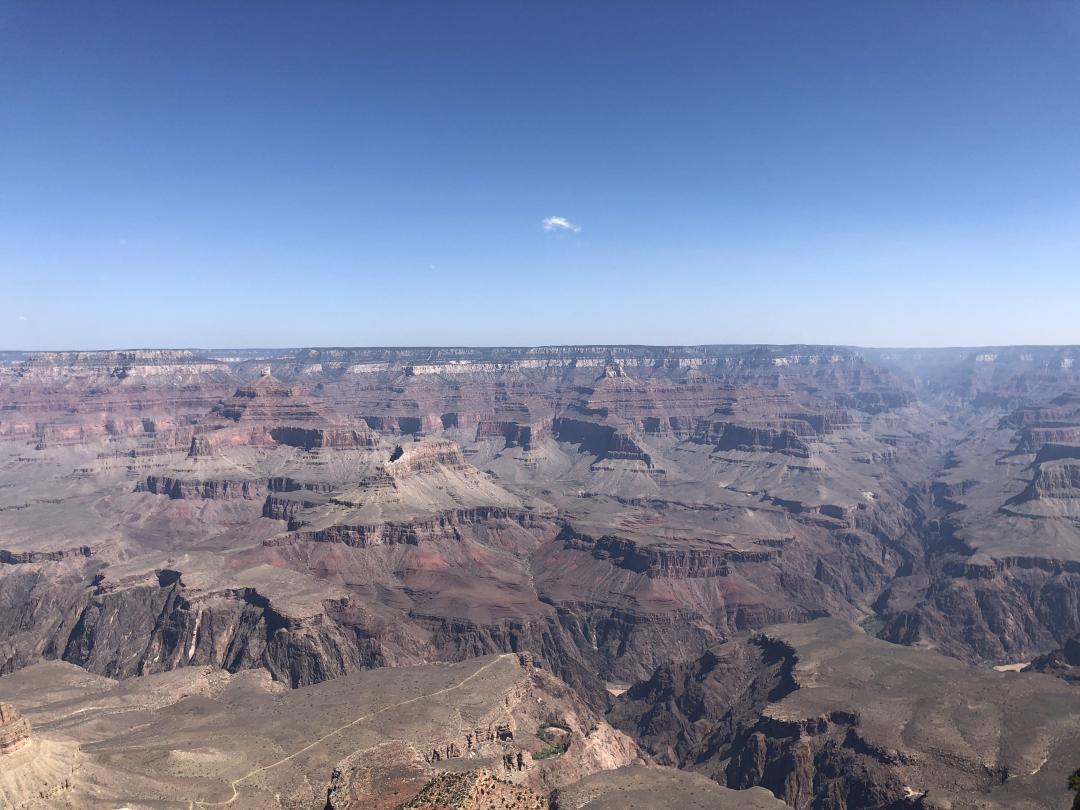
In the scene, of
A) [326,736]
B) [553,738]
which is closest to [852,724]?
[553,738]

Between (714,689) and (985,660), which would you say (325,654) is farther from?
(985,660)

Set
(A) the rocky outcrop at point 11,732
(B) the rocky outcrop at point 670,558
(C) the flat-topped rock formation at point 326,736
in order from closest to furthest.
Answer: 1. (A) the rocky outcrop at point 11,732
2. (C) the flat-topped rock formation at point 326,736
3. (B) the rocky outcrop at point 670,558

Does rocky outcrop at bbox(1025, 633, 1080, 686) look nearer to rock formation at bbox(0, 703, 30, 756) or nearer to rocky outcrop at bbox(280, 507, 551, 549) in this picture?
rock formation at bbox(0, 703, 30, 756)

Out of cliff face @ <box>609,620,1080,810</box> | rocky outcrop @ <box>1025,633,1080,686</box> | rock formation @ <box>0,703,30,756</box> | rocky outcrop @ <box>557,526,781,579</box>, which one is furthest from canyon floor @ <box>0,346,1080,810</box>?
rocky outcrop @ <box>1025,633,1080,686</box>

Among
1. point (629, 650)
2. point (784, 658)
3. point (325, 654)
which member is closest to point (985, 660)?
point (784, 658)

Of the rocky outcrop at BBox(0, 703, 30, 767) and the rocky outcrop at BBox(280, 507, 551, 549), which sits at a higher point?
the rocky outcrop at BBox(0, 703, 30, 767)

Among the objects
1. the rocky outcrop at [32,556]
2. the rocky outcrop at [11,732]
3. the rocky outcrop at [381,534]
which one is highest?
the rocky outcrop at [11,732]

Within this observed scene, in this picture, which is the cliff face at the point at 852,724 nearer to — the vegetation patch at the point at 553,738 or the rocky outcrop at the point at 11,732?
the vegetation patch at the point at 553,738

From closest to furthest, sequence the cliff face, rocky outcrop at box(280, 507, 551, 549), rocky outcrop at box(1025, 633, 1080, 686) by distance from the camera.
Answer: the cliff face → rocky outcrop at box(1025, 633, 1080, 686) → rocky outcrop at box(280, 507, 551, 549)

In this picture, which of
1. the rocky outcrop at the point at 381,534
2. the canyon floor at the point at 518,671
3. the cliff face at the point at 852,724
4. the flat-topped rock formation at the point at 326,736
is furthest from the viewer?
the rocky outcrop at the point at 381,534

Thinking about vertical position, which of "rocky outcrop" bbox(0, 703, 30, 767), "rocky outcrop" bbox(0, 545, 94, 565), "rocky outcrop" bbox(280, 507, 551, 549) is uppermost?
"rocky outcrop" bbox(0, 703, 30, 767)

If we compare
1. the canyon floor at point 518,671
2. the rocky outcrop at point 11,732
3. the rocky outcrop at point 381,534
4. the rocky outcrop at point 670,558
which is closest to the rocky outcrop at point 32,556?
the canyon floor at point 518,671

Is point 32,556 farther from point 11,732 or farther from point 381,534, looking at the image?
point 11,732
